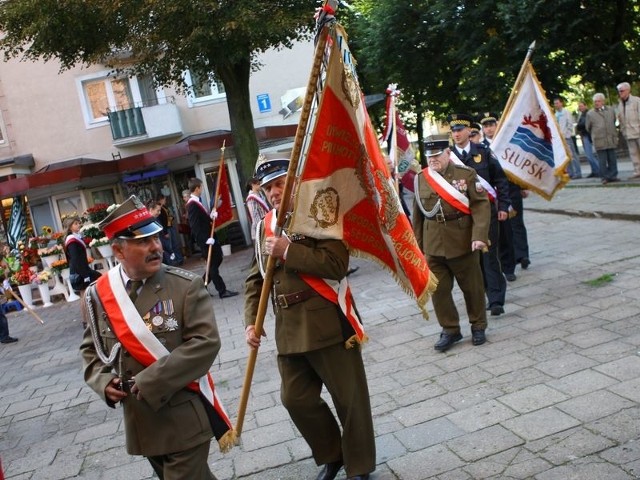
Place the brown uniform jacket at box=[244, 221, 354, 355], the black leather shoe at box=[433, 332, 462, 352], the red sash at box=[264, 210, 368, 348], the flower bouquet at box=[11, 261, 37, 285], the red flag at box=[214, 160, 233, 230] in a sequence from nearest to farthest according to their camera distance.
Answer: the brown uniform jacket at box=[244, 221, 354, 355]
the red sash at box=[264, 210, 368, 348]
the black leather shoe at box=[433, 332, 462, 352]
the red flag at box=[214, 160, 233, 230]
the flower bouquet at box=[11, 261, 37, 285]

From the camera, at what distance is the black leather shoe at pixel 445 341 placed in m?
6.20

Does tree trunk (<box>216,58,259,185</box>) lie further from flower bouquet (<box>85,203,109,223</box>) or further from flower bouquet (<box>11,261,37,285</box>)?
flower bouquet (<box>11,261,37,285</box>)

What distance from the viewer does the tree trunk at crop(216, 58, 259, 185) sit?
14.7m

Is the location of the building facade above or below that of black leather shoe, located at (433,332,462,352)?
above

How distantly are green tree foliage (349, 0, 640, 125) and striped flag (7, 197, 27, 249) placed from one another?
13.8 m

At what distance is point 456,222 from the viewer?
242 inches

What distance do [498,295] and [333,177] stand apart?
12.6 ft

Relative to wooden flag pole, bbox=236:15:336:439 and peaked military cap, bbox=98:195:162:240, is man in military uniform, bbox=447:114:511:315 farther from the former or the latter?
peaked military cap, bbox=98:195:162:240

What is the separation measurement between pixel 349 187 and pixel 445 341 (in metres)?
2.90

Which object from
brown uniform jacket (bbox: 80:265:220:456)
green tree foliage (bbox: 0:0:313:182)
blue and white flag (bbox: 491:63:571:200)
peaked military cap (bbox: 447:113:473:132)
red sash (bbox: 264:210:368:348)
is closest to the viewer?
brown uniform jacket (bbox: 80:265:220:456)

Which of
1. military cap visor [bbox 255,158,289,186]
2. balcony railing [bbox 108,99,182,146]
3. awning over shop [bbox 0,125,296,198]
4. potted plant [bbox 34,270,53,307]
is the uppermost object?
balcony railing [bbox 108,99,182,146]

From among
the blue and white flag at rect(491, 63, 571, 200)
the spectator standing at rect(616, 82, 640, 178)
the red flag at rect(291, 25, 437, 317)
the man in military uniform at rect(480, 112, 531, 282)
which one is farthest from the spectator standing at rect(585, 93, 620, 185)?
the red flag at rect(291, 25, 437, 317)

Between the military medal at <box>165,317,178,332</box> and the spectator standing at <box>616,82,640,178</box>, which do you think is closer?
the military medal at <box>165,317,178,332</box>

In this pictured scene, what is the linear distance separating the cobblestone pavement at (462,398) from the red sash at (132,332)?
1.24 metres
